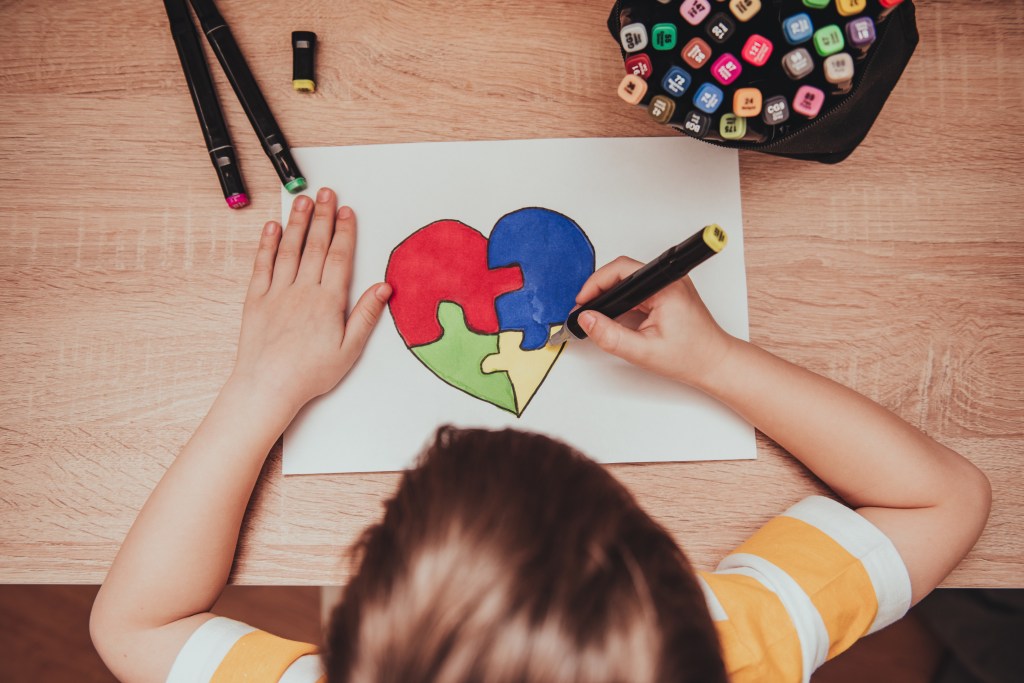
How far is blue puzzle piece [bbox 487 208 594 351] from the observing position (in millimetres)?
522

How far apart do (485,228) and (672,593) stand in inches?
12.0

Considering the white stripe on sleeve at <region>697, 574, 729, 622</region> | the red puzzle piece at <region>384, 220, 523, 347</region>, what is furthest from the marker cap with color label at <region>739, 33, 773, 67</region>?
the white stripe on sleeve at <region>697, 574, 729, 622</region>

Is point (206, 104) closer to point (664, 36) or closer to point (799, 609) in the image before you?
point (664, 36)

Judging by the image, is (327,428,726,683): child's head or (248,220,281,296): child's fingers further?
(248,220,281,296): child's fingers

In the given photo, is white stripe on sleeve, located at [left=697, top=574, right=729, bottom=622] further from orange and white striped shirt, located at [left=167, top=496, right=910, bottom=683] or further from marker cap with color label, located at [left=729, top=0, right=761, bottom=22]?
marker cap with color label, located at [left=729, top=0, right=761, bottom=22]

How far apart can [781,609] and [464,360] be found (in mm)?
285

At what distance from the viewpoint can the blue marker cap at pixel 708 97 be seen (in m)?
0.40

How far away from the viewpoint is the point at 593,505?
14.0 inches

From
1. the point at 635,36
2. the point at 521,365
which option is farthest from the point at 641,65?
the point at 521,365

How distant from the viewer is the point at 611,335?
0.48 metres

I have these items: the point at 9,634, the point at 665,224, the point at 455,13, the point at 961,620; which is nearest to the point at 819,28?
the point at 665,224

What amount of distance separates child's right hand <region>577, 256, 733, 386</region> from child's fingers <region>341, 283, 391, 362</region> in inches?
6.2

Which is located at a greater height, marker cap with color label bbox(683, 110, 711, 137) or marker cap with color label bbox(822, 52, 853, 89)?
marker cap with color label bbox(822, 52, 853, 89)

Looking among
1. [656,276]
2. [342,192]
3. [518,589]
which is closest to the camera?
[518,589]
